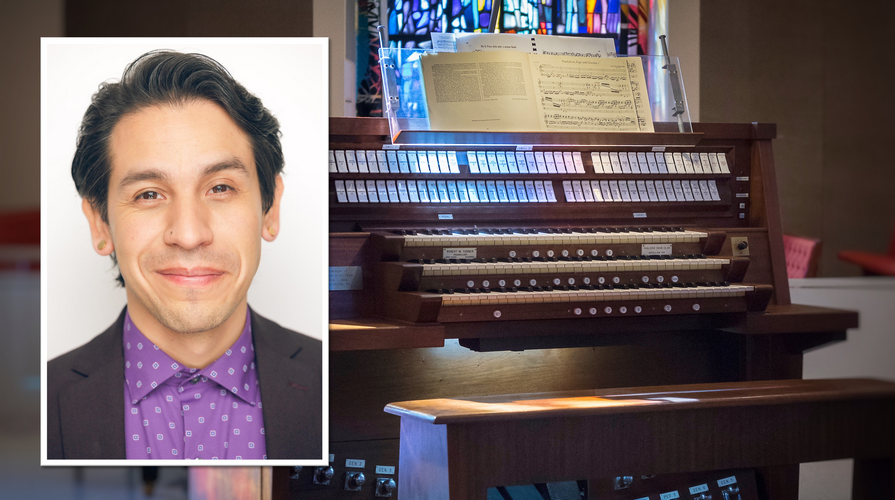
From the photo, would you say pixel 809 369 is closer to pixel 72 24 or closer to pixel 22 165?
pixel 22 165

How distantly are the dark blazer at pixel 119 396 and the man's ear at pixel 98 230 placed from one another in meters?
0.21

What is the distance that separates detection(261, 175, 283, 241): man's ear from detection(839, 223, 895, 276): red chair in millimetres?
1680

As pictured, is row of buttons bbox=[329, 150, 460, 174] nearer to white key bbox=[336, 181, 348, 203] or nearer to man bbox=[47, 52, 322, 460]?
white key bbox=[336, 181, 348, 203]

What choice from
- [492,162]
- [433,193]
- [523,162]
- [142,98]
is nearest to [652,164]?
[523,162]

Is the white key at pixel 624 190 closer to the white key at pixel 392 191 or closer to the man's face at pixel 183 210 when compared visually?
the white key at pixel 392 191

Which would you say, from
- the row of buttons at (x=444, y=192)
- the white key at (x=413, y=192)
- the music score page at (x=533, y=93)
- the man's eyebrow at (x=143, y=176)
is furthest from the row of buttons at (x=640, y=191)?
the man's eyebrow at (x=143, y=176)

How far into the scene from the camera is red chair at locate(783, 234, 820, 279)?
496cm

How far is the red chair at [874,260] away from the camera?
2.04 metres

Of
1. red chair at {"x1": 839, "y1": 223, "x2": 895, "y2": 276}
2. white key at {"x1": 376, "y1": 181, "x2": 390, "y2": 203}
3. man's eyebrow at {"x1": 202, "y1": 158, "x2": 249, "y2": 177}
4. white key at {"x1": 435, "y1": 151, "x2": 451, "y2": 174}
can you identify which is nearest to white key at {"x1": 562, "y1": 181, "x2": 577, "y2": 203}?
white key at {"x1": 435, "y1": 151, "x2": 451, "y2": 174}

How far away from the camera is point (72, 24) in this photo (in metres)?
4.28

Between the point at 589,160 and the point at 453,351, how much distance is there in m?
0.90

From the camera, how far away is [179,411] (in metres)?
2.33

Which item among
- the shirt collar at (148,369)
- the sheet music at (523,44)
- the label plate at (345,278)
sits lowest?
the shirt collar at (148,369)

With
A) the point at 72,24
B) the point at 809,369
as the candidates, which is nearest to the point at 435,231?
the point at 809,369
